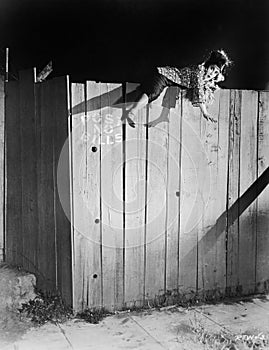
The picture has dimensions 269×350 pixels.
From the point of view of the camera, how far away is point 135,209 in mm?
3150

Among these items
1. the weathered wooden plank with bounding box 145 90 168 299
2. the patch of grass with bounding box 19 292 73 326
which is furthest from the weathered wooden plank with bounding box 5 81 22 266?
the weathered wooden plank with bounding box 145 90 168 299

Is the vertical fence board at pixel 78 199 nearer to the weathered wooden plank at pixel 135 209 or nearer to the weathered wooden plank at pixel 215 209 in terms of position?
the weathered wooden plank at pixel 135 209

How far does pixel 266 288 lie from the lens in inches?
145

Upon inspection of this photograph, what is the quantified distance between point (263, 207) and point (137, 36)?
217 centimetres

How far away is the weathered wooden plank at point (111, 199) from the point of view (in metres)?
3.01

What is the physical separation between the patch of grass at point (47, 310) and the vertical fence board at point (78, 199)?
0.32 feet

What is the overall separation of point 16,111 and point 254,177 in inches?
77.0

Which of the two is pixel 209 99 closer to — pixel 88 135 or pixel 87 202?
pixel 88 135

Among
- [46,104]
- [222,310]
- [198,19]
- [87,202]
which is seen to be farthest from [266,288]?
[198,19]

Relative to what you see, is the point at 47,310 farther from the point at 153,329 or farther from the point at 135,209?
the point at 135,209

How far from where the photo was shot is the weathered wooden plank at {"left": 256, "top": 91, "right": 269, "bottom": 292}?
3559 mm

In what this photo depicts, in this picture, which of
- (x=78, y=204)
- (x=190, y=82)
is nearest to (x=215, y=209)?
(x=190, y=82)

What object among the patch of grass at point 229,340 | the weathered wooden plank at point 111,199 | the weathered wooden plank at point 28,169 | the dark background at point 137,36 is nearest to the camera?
the patch of grass at point 229,340

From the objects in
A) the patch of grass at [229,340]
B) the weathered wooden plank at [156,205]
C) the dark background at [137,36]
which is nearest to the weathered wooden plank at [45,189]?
the weathered wooden plank at [156,205]
